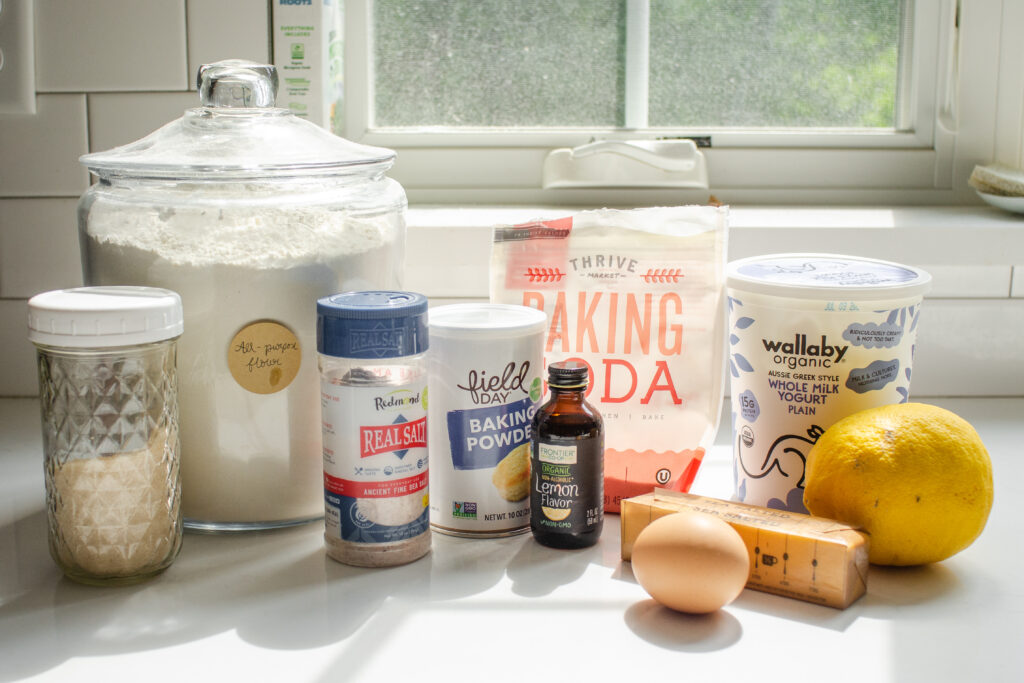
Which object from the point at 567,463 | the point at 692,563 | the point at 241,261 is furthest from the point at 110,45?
the point at 692,563

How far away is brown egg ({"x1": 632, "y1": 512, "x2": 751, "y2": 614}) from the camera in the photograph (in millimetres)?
622

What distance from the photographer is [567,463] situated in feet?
2.44

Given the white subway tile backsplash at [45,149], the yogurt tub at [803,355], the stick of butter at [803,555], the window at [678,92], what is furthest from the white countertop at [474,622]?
the window at [678,92]

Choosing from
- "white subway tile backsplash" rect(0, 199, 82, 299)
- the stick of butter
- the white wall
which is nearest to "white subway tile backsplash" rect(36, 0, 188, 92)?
the white wall

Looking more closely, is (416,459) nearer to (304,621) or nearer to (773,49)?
(304,621)

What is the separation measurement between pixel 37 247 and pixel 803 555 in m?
0.93

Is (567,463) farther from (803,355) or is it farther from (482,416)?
(803,355)

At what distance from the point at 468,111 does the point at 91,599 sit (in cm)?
79

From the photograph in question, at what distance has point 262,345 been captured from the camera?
76cm

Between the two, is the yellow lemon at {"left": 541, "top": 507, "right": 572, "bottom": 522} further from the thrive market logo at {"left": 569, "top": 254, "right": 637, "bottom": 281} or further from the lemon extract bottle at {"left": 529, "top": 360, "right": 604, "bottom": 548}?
the thrive market logo at {"left": 569, "top": 254, "right": 637, "bottom": 281}

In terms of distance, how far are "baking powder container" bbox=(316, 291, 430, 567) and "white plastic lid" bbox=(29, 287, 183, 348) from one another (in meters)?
0.11

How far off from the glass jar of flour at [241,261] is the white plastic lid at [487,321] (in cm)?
7

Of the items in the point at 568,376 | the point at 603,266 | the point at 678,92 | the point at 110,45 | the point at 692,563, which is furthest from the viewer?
the point at 678,92

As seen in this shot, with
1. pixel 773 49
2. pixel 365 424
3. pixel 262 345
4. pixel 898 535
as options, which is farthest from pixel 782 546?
pixel 773 49
